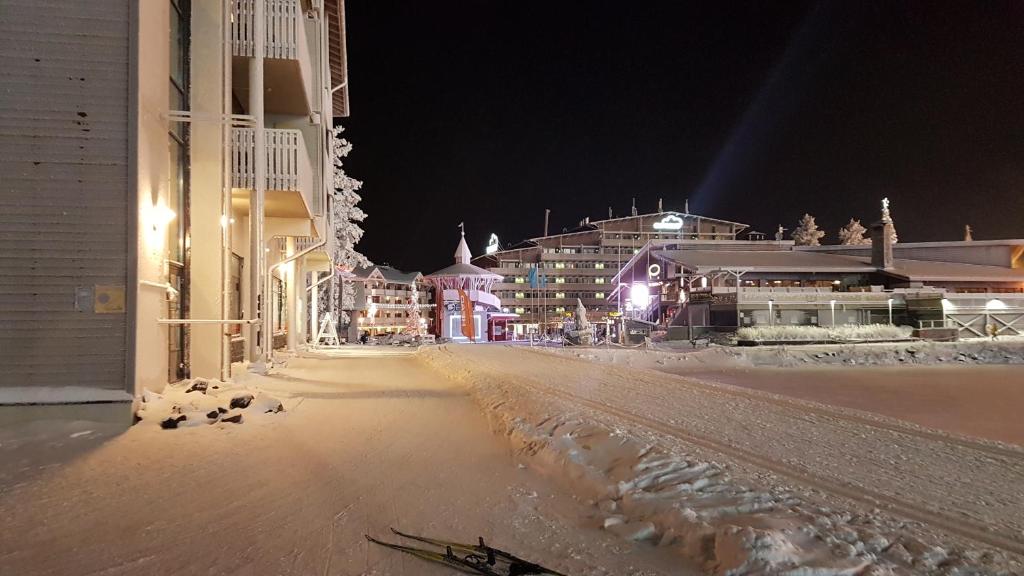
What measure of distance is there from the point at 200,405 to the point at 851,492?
8.59m

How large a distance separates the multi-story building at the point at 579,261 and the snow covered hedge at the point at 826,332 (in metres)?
48.3

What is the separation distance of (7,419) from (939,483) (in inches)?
417

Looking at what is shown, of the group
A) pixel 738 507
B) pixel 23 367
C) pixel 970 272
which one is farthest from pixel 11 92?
pixel 970 272

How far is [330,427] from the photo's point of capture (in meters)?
8.88

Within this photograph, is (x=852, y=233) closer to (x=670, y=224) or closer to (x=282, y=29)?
(x=670, y=224)

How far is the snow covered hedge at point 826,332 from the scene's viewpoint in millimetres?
33375

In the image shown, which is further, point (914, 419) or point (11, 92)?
point (914, 419)

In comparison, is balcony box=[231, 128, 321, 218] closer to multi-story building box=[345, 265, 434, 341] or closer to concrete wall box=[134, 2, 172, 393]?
concrete wall box=[134, 2, 172, 393]

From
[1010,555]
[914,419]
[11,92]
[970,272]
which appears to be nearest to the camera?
[1010,555]

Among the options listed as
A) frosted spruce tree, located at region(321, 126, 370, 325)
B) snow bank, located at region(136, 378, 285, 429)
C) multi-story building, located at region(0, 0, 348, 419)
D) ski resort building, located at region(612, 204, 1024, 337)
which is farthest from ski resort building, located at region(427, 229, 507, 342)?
→ multi-story building, located at region(0, 0, 348, 419)

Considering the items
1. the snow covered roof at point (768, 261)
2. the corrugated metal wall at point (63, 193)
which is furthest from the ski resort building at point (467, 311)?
the corrugated metal wall at point (63, 193)

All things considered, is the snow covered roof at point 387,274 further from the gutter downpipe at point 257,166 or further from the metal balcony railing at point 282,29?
the gutter downpipe at point 257,166

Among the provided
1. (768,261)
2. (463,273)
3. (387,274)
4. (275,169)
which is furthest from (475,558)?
(387,274)

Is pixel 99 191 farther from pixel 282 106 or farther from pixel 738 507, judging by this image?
pixel 282 106
